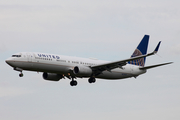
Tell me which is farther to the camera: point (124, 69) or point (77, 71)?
point (124, 69)

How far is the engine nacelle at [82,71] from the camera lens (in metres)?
62.4

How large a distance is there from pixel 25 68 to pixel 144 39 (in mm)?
26222

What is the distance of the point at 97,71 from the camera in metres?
65.6

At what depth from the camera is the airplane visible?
5925cm

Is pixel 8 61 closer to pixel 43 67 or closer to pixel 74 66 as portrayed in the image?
pixel 43 67

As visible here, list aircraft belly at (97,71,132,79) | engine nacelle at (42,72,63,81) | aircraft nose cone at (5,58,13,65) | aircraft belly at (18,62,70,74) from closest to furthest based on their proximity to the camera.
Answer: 1. aircraft nose cone at (5,58,13,65)
2. aircraft belly at (18,62,70,74)
3. aircraft belly at (97,71,132,79)
4. engine nacelle at (42,72,63,81)

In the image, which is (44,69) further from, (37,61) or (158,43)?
(158,43)

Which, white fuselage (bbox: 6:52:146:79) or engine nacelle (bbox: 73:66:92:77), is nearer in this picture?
white fuselage (bbox: 6:52:146:79)

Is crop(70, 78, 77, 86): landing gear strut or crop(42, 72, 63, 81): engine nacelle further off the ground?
crop(42, 72, 63, 81): engine nacelle

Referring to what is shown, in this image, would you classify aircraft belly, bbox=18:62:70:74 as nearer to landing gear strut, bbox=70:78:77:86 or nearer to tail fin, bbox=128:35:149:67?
landing gear strut, bbox=70:78:77:86

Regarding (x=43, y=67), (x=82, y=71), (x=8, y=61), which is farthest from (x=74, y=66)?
(x=8, y=61)

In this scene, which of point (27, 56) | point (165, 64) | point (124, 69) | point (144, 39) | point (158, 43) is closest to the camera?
point (158, 43)

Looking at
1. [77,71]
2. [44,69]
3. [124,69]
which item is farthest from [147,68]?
[44,69]

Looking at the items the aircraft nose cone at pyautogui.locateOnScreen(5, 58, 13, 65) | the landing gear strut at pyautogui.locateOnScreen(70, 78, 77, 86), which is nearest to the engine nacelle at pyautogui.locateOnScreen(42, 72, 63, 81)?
the landing gear strut at pyautogui.locateOnScreen(70, 78, 77, 86)
